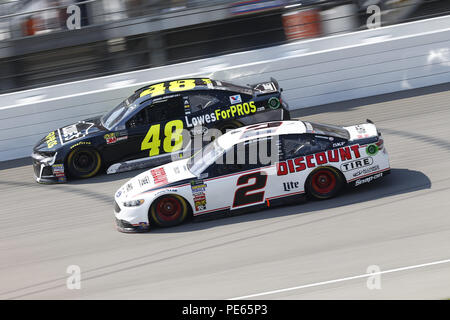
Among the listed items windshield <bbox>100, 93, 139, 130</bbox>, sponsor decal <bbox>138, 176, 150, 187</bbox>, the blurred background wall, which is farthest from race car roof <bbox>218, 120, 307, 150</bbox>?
the blurred background wall

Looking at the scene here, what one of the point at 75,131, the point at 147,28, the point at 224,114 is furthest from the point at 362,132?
the point at 147,28

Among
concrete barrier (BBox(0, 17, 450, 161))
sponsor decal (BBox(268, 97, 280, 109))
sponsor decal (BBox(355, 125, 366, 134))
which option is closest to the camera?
sponsor decal (BBox(355, 125, 366, 134))

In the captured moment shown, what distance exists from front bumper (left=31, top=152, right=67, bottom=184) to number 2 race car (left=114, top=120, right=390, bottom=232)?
2754mm

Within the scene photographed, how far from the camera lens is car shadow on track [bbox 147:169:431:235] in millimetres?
8539

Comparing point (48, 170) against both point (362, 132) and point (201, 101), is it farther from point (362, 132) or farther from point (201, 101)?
point (362, 132)

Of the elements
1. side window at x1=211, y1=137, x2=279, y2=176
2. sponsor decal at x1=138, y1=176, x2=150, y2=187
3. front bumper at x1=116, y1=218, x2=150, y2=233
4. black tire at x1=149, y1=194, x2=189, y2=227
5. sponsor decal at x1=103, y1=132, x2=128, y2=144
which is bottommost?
front bumper at x1=116, y1=218, x2=150, y2=233

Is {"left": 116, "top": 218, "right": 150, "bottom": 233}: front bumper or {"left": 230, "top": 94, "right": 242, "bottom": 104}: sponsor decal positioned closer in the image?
{"left": 116, "top": 218, "right": 150, "bottom": 233}: front bumper

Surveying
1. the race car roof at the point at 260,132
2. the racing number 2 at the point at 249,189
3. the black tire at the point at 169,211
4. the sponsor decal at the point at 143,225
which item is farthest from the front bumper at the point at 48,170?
the racing number 2 at the point at 249,189

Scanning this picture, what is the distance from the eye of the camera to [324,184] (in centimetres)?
869

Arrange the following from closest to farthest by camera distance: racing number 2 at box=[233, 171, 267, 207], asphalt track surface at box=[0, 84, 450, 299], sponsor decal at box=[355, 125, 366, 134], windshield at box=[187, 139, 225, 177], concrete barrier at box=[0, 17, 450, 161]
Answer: asphalt track surface at box=[0, 84, 450, 299], racing number 2 at box=[233, 171, 267, 207], windshield at box=[187, 139, 225, 177], sponsor decal at box=[355, 125, 366, 134], concrete barrier at box=[0, 17, 450, 161]

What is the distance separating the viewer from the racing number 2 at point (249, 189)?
8.43 metres

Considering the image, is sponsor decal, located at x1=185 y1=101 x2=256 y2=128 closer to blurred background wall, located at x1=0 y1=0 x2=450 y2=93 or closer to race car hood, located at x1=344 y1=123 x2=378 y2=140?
race car hood, located at x1=344 y1=123 x2=378 y2=140

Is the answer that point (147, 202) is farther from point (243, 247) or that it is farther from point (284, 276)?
point (284, 276)

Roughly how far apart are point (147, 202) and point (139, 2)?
8.05 meters
